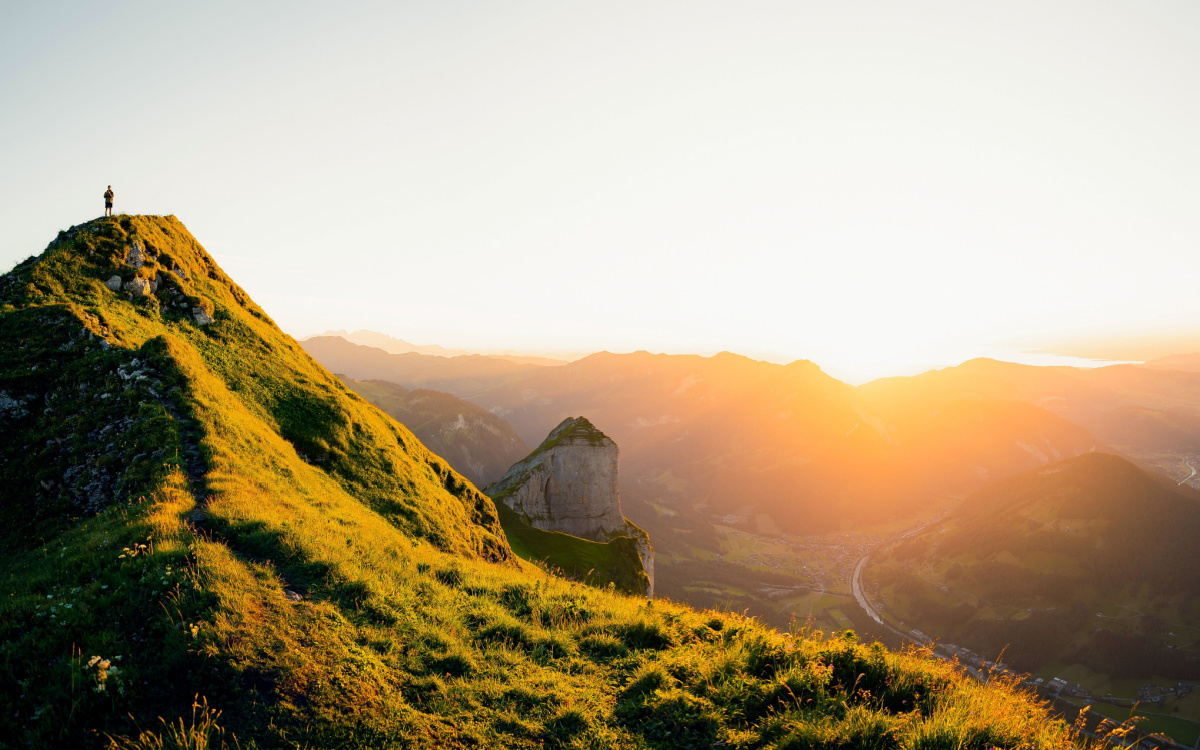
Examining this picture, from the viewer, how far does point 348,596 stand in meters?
9.90

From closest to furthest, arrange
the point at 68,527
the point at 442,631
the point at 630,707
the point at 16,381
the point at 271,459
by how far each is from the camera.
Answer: the point at 630,707 → the point at 442,631 → the point at 68,527 → the point at 16,381 → the point at 271,459

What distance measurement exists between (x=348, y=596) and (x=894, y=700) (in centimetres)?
1075

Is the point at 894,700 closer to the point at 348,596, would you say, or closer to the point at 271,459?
the point at 348,596

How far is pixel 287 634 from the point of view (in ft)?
26.3

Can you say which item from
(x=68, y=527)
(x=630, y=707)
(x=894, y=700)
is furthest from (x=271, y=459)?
(x=894, y=700)

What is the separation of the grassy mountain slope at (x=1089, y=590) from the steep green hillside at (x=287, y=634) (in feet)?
634

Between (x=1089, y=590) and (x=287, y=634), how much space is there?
24422cm

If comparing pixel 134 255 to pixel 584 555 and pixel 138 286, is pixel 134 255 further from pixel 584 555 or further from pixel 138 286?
pixel 584 555

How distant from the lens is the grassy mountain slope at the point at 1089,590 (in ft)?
461

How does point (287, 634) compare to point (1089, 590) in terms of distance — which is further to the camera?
point (1089, 590)

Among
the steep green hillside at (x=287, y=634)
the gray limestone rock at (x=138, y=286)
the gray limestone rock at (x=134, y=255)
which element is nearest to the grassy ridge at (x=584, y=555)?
the steep green hillside at (x=287, y=634)

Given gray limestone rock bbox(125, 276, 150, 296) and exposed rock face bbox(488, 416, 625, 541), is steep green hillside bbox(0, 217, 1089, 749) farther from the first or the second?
exposed rock face bbox(488, 416, 625, 541)

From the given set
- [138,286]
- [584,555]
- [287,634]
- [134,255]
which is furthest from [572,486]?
[287,634]

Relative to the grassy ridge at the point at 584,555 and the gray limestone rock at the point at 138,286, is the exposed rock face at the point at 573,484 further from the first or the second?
the gray limestone rock at the point at 138,286
